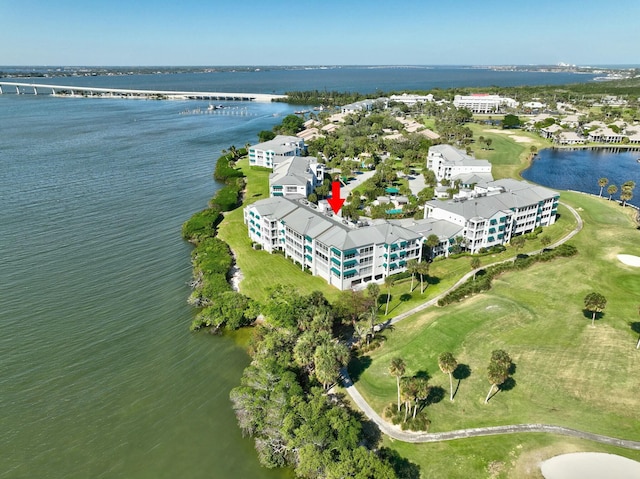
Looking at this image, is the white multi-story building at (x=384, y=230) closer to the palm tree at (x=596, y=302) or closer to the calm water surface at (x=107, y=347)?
the calm water surface at (x=107, y=347)

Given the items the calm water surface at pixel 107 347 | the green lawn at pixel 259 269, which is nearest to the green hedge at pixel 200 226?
the green lawn at pixel 259 269

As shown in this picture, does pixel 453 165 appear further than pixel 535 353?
Yes

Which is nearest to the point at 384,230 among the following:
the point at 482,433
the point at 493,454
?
the point at 482,433

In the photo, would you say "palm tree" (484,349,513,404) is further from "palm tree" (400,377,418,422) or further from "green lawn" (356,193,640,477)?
"palm tree" (400,377,418,422)

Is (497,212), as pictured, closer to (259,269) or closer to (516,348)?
(516,348)

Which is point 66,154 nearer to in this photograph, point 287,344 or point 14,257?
point 14,257
